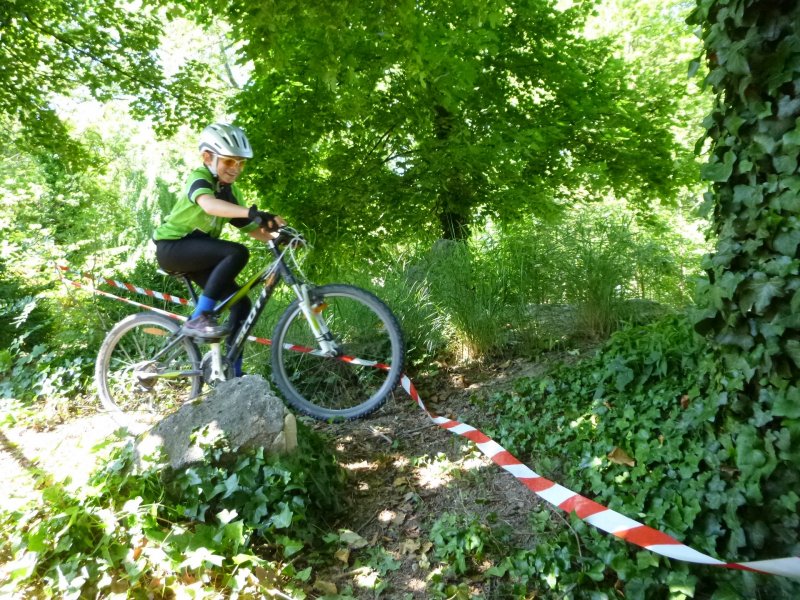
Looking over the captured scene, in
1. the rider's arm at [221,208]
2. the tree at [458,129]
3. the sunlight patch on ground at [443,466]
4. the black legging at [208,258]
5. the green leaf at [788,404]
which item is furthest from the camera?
the tree at [458,129]

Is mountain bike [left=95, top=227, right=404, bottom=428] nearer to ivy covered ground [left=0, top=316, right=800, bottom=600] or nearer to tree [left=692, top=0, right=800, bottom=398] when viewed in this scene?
ivy covered ground [left=0, top=316, right=800, bottom=600]

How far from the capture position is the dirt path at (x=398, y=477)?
8.03ft

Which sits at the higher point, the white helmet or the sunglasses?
the white helmet

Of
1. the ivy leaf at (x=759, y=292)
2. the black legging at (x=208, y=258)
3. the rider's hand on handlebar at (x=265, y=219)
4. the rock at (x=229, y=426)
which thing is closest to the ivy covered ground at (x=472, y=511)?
the rock at (x=229, y=426)

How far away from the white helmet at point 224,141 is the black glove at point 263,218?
0.40 metres

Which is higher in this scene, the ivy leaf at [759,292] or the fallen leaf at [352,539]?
the ivy leaf at [759,292]

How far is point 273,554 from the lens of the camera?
248cm

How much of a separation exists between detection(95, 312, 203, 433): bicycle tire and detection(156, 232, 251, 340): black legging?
597 mm

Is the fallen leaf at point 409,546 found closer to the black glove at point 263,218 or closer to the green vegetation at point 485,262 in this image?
the green vegetation at point 485,262

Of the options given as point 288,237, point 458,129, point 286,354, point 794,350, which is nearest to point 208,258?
point 288,237

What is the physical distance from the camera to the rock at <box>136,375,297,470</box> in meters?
2.74

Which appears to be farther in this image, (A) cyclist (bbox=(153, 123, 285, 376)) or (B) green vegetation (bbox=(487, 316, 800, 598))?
(A) cyclist (bbox=(153, 123, 285, 376))

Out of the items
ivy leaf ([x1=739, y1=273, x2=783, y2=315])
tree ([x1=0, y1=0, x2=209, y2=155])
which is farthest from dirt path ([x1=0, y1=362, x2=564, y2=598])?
tree ([x1=0, y1=0, x2=209, y2=155])

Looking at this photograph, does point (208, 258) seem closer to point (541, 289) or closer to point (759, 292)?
point (541, 289)
